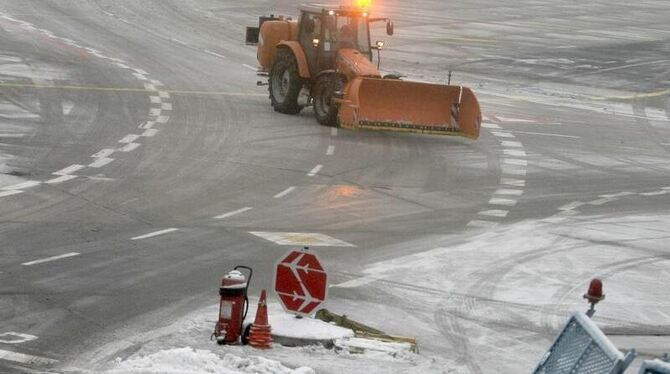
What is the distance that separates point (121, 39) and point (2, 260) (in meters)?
27.2

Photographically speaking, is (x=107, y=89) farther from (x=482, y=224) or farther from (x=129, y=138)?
(x=482, y=224)

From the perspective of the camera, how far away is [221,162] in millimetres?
26000

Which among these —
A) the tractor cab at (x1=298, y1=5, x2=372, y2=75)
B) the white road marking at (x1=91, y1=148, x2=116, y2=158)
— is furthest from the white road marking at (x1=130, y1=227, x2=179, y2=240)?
the tractor cab at (x1=298, y1=5, x2=372, y2=75)

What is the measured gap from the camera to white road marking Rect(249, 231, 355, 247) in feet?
64.6

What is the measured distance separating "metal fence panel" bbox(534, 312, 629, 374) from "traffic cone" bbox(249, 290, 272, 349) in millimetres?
3539

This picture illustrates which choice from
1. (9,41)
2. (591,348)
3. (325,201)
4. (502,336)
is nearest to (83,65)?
(9,41)

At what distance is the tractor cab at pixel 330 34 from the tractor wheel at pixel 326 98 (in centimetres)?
51

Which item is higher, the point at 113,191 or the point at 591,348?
the point at 591,348

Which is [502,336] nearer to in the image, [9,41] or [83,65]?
[83,65]

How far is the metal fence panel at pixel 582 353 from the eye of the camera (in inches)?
382

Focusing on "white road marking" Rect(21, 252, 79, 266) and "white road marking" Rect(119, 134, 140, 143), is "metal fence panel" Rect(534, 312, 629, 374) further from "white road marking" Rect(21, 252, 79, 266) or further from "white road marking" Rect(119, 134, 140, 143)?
"white road marking" Rect(119, 134, 140, 143)

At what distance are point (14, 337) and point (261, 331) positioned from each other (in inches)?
91.9

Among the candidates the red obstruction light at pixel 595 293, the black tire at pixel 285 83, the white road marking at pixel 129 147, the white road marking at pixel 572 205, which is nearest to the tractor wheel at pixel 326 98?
the black tire at pixel 285 83

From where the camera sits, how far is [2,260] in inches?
691
